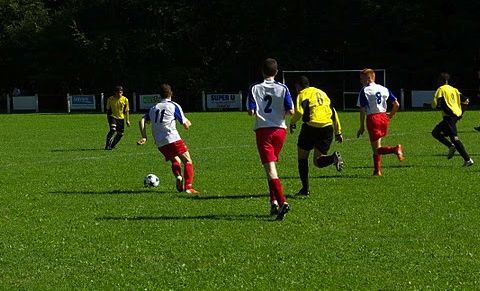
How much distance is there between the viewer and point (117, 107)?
76.6 ft

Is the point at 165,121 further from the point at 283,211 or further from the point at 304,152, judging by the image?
the point at 283,211

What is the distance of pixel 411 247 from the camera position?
820 centimetres

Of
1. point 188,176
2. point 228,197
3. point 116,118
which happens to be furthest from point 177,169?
point 116,118

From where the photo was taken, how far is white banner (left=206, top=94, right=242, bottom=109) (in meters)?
53.3

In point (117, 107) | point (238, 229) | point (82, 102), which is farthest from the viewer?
point (82, 102)

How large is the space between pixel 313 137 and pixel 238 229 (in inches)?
137

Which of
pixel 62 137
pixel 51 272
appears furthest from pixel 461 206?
pixel 62 137

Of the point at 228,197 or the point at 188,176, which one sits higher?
the point at 188,176

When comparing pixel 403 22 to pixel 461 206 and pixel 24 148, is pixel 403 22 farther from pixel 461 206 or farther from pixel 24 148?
pixel 461 206

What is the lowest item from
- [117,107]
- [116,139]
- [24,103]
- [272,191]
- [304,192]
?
[24,103]

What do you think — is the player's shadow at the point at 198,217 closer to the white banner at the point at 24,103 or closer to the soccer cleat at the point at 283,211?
the soccer cleat at the point at 283,211

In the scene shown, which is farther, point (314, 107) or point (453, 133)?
point (453, 133)

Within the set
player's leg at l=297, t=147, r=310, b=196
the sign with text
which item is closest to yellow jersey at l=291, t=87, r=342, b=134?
player's leg at l=297, t=147, r=310, b=196

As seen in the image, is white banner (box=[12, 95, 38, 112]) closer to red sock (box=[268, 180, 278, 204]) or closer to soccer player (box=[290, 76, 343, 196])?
soccer player (box=[290, 76, 343, 196])
